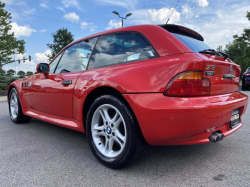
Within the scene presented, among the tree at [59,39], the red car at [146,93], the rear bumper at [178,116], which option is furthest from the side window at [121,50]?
the tree at [59,39]

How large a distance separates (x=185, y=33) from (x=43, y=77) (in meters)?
2.16

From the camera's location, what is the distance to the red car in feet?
5.55

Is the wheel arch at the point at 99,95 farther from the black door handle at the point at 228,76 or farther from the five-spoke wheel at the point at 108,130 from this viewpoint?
the black door handle at the point at 228,76

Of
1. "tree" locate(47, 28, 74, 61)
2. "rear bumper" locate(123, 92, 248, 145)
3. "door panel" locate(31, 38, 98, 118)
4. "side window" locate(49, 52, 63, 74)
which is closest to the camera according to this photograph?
"rear bumper" locate(123, 92, 248, 145)

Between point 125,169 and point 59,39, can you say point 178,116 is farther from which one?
point 59,39

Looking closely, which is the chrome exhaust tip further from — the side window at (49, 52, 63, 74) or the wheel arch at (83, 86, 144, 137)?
the side window at (49, 52, 63, 74)

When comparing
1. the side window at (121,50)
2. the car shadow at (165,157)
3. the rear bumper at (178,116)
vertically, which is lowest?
the car shadow at (165,157)

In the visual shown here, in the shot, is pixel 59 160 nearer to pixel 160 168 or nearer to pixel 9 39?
pixel 160 168

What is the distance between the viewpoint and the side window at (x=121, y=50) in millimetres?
2006

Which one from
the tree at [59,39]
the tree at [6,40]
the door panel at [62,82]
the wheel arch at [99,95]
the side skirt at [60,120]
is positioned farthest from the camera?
the tree at [59,39]

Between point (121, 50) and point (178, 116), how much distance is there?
101 cm

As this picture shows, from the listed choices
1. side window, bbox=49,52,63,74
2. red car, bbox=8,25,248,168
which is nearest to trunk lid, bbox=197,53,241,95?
red car, bbox=8,25,248,168

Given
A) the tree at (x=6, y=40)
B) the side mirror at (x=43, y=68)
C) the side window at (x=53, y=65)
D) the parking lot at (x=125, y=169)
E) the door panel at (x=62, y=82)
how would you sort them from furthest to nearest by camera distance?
the tree at (x=6, y=40) → the side window at (x=53, y=65) → the side mirror at (x=43, y=68) → the door panel at (x=62, y=82) → the parking lot at (x=125, y=169)

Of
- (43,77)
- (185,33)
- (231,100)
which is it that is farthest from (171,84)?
(43,77)
